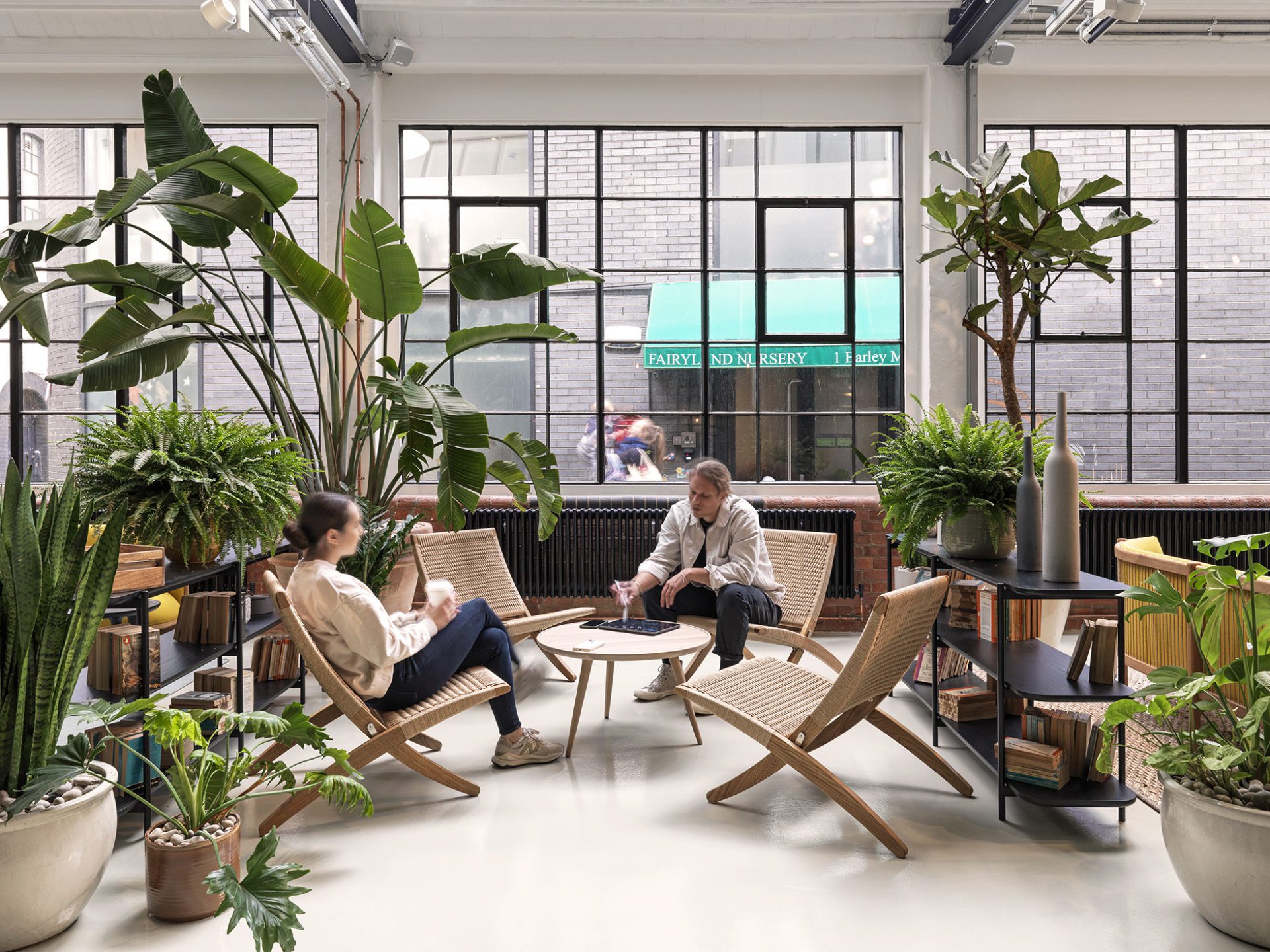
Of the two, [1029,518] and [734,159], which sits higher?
[734,159]

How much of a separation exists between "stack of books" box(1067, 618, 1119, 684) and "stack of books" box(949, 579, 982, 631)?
73 centimetres

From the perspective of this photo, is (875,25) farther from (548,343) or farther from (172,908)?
(172,908)

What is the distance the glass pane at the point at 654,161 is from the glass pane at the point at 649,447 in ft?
5.63

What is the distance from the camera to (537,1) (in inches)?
239

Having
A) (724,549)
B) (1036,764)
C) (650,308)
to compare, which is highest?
(650,308)

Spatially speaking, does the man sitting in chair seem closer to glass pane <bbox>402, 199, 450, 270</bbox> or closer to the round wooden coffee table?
the round wooden coffee table

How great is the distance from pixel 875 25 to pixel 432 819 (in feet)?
19.9

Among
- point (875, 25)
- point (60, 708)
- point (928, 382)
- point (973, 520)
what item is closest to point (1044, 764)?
point (973, 520)

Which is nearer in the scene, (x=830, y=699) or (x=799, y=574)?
(x=830, y=699)

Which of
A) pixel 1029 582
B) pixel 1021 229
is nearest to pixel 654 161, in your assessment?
pixel 1021 229

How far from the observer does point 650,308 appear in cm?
670

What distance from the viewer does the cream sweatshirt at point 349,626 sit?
3102mm

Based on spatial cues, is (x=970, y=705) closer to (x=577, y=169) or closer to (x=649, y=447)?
(x=649, y=447)

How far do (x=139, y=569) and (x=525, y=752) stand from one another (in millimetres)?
1631
